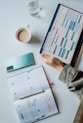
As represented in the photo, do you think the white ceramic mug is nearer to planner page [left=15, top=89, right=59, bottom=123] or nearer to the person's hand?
the person's hand

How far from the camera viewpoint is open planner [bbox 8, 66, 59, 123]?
990 mm

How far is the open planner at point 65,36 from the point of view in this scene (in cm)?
107

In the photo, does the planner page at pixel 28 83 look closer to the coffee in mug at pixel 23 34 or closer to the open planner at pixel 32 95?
the open planner at pixel 32 95

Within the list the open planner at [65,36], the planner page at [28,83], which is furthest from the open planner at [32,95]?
the open planner at [65,36]

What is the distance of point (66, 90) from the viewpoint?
1016mm

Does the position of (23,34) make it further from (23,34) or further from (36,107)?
(36,107)

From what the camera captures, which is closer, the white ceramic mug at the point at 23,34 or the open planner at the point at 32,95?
the open planner at the point at 32,95

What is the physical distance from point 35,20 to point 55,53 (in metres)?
0.20

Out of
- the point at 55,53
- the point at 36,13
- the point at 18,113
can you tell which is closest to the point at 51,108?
the point at 18,113

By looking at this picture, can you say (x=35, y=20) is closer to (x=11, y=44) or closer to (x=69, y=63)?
(x=11, y=44)

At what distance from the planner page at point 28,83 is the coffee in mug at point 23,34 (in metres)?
0.15

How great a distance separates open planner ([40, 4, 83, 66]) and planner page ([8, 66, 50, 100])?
10 centimetres

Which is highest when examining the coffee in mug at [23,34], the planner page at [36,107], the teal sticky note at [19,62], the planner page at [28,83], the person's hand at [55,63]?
the coffee in mug at [23,34]

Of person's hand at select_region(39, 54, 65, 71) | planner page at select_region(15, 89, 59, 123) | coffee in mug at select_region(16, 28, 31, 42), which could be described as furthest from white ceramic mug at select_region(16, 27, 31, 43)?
planner page at select_region(15, 89, 59, 123)
